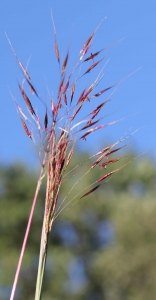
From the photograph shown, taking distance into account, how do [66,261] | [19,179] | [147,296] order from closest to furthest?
[147,296] < [66,261] < [19,179]

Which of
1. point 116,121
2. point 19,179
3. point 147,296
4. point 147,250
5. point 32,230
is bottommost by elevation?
point 116,121

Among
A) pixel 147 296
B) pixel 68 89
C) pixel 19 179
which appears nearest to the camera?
pixel 68 89

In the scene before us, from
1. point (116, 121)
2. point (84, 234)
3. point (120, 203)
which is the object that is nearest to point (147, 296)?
point (120, 203)

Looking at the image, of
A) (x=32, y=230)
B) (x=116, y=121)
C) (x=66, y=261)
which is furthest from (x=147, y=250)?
(x=116, y=121)

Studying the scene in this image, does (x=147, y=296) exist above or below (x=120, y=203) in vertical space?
below

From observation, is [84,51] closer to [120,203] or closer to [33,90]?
[33,90]

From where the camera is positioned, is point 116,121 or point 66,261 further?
point 66,261
